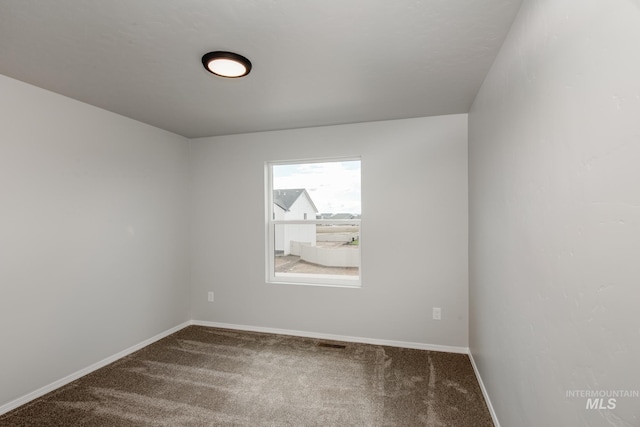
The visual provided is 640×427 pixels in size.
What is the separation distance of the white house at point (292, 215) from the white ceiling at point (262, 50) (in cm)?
117

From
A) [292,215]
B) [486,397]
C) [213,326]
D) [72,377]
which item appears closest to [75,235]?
[72,377]

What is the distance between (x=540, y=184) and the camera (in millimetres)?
1319

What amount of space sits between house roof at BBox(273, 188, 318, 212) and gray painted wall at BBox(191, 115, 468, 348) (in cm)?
20

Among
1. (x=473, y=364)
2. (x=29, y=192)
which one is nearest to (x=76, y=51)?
(x=29, y=192)

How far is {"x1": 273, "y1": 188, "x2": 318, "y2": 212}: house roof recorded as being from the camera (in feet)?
12.6

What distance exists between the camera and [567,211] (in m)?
1.09

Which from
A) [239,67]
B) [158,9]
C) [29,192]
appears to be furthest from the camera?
[29,192]

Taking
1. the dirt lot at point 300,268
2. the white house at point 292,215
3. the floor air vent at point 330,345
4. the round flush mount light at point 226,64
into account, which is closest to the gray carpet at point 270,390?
the floor air vent at point 330,345

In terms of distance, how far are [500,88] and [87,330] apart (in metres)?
3.82

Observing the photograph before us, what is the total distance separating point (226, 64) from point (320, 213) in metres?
2.07

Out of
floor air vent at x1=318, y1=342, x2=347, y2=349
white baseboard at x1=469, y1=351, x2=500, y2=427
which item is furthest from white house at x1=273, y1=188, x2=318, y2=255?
white baseboard at x1=469, y1=351, x2=500, y2=427

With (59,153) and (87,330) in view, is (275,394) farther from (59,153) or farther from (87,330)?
(59,153)

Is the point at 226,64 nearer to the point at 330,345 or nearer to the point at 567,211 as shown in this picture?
the point at 567,211

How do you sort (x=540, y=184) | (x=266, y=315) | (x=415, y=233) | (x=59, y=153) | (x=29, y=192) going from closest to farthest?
(x=540, y=184) → (x=29, y=192) → (x=59, y=153) → (x=415, y=233) → (x=266, y=315)
